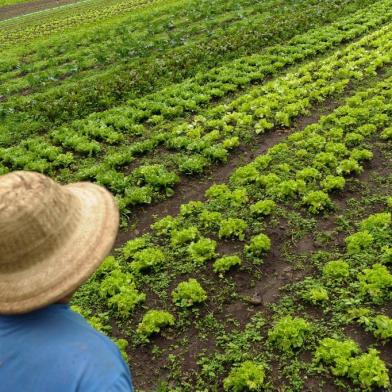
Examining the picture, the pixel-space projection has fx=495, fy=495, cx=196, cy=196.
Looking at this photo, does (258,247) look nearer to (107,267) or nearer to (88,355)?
(107,267)

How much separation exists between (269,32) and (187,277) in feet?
53.9

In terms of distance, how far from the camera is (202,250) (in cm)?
942

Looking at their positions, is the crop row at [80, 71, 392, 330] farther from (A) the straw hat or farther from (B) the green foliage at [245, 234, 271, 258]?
(A) the straw hat

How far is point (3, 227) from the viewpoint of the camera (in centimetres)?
292

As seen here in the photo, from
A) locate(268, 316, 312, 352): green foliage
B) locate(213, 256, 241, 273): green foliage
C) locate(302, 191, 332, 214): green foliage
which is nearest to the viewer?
locate(268, 316, 312, 352): green foliage

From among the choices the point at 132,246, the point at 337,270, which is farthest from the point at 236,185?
the point at 337,270

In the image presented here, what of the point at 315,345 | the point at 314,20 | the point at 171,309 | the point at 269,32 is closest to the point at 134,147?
the point at 171,309

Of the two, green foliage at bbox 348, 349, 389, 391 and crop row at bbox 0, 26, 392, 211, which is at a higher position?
crop row at bbox 0, 26, 392, 211

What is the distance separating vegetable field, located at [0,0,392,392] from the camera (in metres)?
7.50

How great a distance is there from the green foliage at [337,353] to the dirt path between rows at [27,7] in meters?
38.8

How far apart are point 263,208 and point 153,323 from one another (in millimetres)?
3699

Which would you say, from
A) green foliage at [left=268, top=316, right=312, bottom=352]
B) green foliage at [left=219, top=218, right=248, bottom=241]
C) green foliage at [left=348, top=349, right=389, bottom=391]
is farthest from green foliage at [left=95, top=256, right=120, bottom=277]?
green foliage at [left=348, top=349, right=389, bottom=391]

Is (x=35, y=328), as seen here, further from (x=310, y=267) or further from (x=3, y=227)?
(x=310, y=267)

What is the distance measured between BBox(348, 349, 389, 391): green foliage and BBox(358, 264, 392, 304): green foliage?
1.31 m
